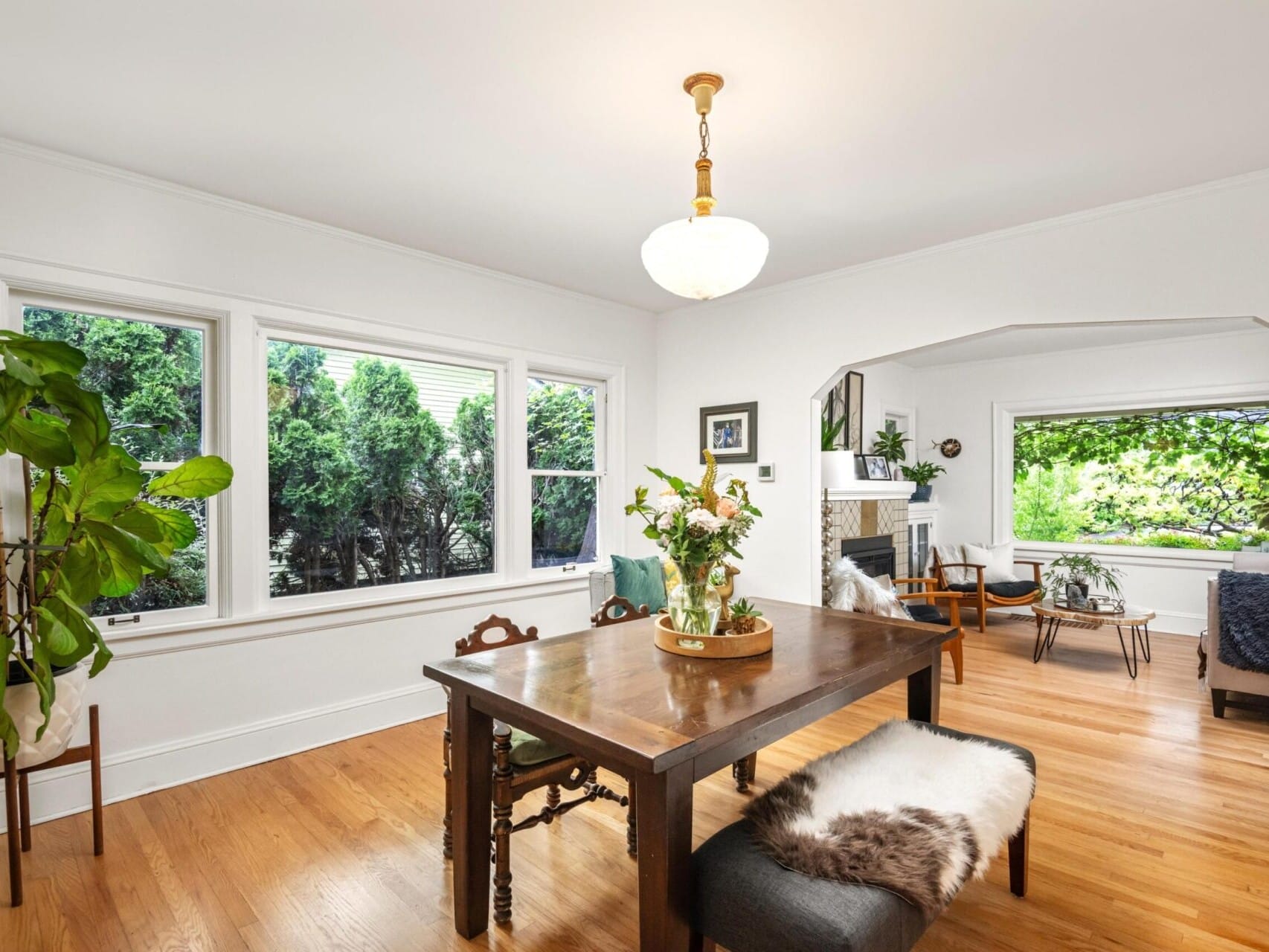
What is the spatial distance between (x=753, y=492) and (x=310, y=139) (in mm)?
3128

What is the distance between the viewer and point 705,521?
2016 millimetres

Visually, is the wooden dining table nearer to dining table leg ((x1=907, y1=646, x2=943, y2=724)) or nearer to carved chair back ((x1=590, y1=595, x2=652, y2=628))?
dining table leg ((x1=907, y1=646, x2=943, y2=724))

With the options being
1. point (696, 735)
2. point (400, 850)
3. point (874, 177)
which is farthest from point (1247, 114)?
point (400, 850)

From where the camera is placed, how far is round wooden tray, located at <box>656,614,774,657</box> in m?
2.09

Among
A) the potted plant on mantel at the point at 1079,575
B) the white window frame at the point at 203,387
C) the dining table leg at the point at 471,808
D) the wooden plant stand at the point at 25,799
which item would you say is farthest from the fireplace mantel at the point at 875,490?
the wooden plant stand at the point at 25,799

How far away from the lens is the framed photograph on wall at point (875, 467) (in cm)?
593

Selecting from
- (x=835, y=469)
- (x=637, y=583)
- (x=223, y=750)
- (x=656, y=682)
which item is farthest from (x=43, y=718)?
(x=835, y=469)

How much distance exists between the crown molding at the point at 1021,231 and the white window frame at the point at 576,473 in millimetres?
1052

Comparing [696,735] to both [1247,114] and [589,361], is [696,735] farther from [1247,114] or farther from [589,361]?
[589,361]

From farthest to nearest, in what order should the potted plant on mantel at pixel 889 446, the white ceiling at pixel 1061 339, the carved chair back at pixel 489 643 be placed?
the potted plant on mantel at pixel 889 446 < the white ceiling at pixel 1061 339 < the carved chair back at pixel 489 643

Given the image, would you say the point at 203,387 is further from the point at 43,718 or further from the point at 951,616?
the point at 951,616

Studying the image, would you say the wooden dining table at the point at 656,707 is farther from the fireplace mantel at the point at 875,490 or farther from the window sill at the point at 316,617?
the fireplace mantel at the point at 875,490

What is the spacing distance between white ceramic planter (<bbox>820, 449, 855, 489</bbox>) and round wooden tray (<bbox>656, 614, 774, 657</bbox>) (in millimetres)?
3067

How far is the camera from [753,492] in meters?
4.52
